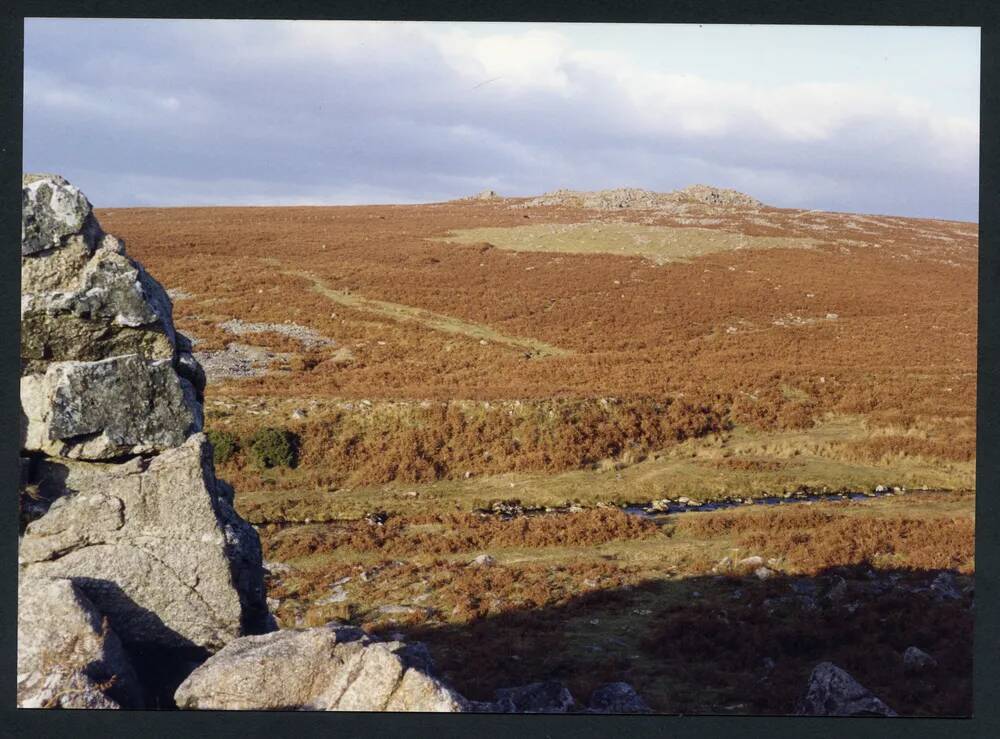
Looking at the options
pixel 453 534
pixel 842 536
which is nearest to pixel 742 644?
pixel 842 536

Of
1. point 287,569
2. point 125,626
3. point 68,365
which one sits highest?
point 68,365

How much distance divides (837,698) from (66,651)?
359 inches

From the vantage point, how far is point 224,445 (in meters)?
22.5

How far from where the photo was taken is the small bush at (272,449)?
2264 centimetres

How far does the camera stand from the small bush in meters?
22.6

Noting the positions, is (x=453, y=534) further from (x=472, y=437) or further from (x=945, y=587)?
(x=945, y=587)

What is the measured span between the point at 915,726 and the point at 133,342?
10597 millimetres

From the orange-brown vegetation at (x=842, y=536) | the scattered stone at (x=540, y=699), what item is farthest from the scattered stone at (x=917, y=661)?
the scattered stone at (x=540, y=699)

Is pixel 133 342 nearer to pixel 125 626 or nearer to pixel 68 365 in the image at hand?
pixel 68 365

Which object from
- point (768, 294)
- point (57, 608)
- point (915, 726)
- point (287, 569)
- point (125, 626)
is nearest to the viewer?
point (57, 608)

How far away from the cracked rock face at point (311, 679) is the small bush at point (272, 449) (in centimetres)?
1460

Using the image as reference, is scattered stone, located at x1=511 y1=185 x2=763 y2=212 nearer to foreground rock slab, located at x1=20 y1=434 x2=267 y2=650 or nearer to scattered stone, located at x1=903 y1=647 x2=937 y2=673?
scattered stone, located at x1=903 y1=647 x2=937 y2=673

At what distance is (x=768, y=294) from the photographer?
155 ft

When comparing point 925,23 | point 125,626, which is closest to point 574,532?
point 125,626
